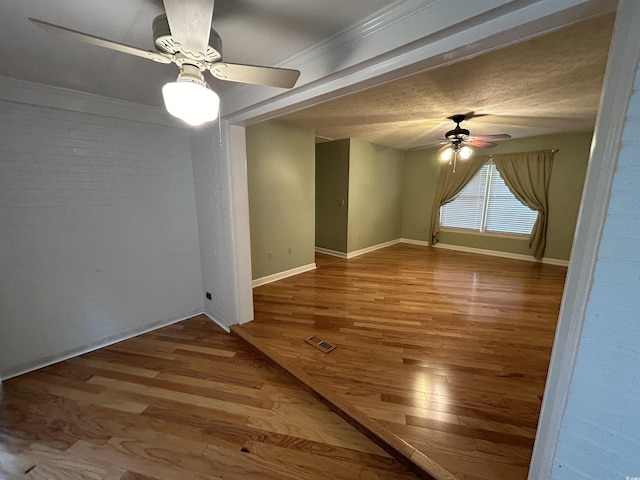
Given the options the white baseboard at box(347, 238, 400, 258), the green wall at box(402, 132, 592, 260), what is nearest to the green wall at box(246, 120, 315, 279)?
the white baseboard at box(347, 238, 400, 258)

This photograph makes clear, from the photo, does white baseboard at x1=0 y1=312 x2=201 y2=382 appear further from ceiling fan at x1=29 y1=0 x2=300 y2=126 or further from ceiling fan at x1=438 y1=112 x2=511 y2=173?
ceiling fan at x1=438 y1=112 x2=511 y2=173

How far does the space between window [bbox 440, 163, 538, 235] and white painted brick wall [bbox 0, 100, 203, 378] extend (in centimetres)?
550

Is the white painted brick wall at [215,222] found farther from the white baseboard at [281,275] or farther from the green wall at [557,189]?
the green wall at [557,189]

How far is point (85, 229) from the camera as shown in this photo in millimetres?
2232

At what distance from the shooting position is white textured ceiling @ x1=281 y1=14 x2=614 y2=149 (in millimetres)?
1698

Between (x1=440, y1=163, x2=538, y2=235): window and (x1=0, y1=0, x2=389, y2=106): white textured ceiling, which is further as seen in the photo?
(x1=440, y1=163, x2=538, y2=235): window

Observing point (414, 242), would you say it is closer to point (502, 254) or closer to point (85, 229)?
point (502, 254)

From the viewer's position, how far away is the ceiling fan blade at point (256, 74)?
43.8 inches

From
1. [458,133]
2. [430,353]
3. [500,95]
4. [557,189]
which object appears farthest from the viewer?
[557,189]

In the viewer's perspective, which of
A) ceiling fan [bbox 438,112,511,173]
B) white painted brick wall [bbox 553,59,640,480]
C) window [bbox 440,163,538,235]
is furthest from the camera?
window [bbox 440,163,538,235]

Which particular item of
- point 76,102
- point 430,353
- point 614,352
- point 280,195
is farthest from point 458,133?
point 76,102

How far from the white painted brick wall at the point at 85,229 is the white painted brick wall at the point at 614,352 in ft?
10.5

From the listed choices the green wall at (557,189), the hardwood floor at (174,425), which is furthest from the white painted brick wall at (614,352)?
the green wall at (557,189)

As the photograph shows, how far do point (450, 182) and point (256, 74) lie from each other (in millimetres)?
5580
